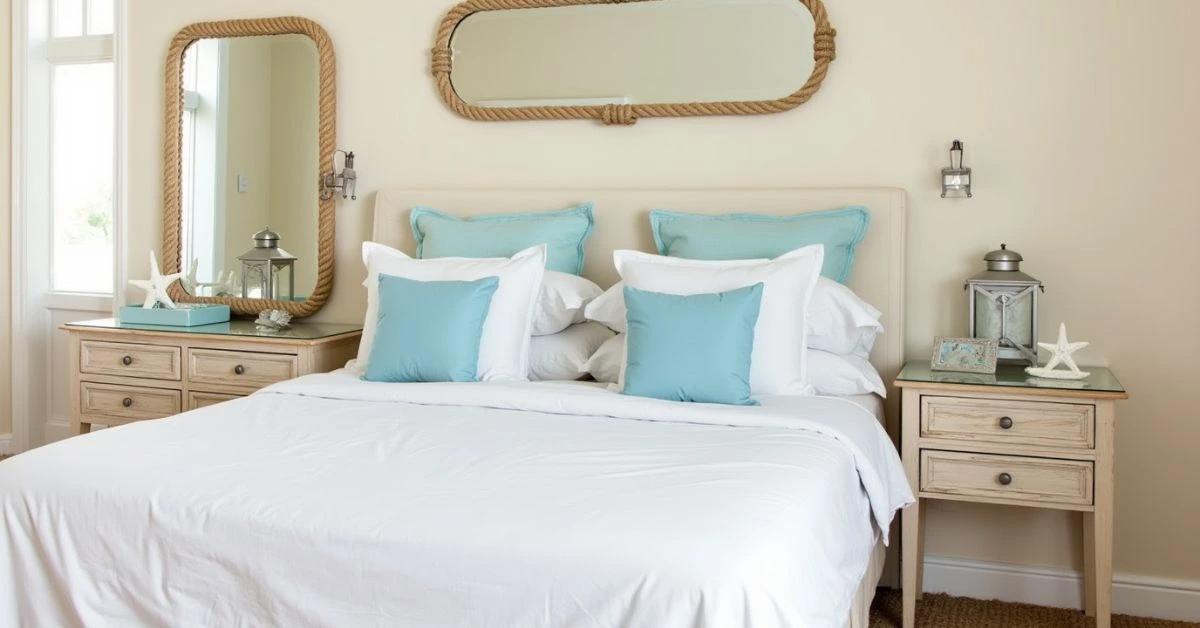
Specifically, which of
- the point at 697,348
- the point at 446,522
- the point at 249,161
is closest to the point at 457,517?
the point at 446,522

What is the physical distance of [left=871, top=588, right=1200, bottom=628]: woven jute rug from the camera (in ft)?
9.66

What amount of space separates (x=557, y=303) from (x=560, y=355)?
0.51 feet

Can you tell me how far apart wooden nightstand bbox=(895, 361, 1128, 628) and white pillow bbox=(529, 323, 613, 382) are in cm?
92

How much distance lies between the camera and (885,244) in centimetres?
318

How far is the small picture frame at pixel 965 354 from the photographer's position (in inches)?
114

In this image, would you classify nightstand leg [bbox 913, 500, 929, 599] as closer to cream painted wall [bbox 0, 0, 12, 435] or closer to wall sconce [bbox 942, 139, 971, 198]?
wall sconce [bbox 942, 139, 971, 198]

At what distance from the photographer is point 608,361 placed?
10.1 ft

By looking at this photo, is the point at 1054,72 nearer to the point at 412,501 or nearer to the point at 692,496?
the point at 692,496

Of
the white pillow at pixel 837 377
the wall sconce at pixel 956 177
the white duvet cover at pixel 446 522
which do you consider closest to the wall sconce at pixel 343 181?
the white duvet cover at pixel 446 522

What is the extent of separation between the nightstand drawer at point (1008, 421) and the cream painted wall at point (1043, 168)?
0.49 m

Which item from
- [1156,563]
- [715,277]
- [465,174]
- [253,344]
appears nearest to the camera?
[715,277]

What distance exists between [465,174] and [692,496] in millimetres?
2192

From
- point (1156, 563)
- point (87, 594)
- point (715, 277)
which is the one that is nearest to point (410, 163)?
point (715, 277)

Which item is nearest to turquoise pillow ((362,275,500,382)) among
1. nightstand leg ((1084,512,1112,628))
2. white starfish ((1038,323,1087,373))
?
white starfish ((1038,323,1087,373))
